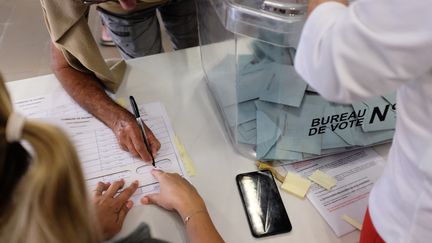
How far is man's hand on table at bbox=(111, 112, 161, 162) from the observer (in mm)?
787

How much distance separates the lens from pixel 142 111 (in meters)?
0.89

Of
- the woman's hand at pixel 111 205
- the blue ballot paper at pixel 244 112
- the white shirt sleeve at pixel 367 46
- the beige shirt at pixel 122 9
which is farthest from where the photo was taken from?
the beige shirt at pixel 122 9

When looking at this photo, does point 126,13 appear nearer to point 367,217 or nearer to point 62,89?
point 62,89

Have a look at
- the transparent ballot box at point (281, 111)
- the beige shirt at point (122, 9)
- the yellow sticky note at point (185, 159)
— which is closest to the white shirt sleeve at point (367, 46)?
the transparent ballot box at point (281, 111)

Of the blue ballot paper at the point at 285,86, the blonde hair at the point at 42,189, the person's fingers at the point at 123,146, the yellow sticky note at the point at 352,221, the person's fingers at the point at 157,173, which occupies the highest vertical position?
the blonde hair at the point at 42,189

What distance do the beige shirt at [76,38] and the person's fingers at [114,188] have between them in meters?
Answer: 0.29

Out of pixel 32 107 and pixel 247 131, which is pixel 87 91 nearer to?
pixel 32 107

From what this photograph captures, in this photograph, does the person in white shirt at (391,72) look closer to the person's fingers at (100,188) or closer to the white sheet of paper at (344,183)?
the white sheet of paper at (344,183)

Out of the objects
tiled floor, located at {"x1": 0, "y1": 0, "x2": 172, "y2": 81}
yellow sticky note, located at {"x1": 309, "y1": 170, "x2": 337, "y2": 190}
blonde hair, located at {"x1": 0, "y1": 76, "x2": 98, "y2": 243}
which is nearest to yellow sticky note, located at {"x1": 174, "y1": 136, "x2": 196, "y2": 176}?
yellow sticky note, located at {"x1": 309, "y1": 170, "x2": 337, "y2": 190}

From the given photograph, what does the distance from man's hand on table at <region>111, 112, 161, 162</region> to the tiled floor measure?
3.72ft

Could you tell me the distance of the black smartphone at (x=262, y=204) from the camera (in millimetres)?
672

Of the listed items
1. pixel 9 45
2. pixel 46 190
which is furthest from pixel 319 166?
pixel 9 45

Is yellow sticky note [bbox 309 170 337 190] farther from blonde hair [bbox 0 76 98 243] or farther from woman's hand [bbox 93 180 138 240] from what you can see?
blonde hair [bbox 0 76 98 243]

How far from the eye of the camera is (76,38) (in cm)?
89
